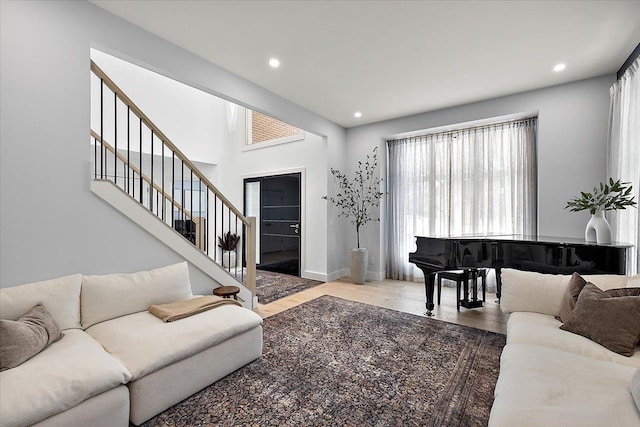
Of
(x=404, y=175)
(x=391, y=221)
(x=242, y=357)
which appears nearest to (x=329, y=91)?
(x=404, y=175)

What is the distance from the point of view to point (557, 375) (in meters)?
1.41

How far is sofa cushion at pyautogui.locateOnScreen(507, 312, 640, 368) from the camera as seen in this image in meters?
1.62

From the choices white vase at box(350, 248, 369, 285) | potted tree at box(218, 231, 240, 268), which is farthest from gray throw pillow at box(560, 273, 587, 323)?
potted tree at box(218, 231, 240, 268)

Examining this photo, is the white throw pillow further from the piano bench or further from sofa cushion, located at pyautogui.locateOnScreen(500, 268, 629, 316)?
the piano bench

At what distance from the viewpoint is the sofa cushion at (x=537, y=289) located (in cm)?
218

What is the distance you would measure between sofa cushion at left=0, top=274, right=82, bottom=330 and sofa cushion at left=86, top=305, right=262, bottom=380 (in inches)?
7.2

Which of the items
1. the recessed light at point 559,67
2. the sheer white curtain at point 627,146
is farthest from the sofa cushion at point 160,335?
the recessed light at point 559,67

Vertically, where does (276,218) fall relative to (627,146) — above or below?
below

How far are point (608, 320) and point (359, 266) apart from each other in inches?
134

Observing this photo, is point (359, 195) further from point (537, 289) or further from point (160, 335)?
point (160, 335)

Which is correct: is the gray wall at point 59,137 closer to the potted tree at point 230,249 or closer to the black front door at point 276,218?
the black front door at point 276,218

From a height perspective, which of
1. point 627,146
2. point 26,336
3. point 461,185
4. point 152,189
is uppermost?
point 627,146

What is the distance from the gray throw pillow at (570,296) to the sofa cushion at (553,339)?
0.08 meters

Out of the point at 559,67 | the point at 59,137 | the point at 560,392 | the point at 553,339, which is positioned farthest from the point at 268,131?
the point at 560,392
